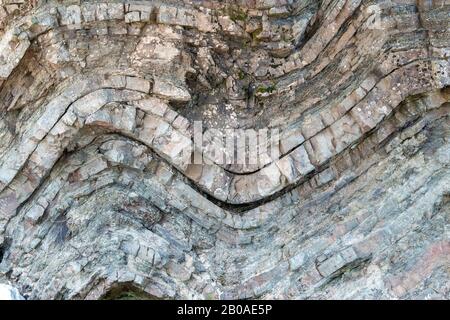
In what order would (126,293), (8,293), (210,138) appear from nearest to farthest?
(8,293), (126,293), (210,138)

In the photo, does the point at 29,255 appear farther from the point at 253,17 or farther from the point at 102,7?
the point at 253,17

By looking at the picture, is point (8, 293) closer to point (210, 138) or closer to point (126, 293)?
point (126, 293)

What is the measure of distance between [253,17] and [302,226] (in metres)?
3.53

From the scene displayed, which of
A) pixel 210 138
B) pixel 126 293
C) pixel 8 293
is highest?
pixel 210 138

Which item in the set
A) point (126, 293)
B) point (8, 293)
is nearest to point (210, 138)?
point (126, 293)

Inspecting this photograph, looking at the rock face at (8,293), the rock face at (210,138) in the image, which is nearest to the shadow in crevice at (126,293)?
the rock face at (210,138)

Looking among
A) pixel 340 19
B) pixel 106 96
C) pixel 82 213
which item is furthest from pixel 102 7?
pixel 340 19

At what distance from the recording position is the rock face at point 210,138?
8.28m

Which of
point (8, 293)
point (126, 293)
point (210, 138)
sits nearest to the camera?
point (8, 293)

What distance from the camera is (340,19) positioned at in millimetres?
9281

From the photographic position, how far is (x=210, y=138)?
9.25 meters

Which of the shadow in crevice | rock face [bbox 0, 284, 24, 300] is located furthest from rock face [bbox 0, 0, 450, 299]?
rock face [bbox 0, 284, 24, 300]

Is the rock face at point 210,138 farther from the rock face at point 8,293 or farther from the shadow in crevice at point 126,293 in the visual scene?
the rock face at point 8,293

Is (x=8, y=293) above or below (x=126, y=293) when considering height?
below
